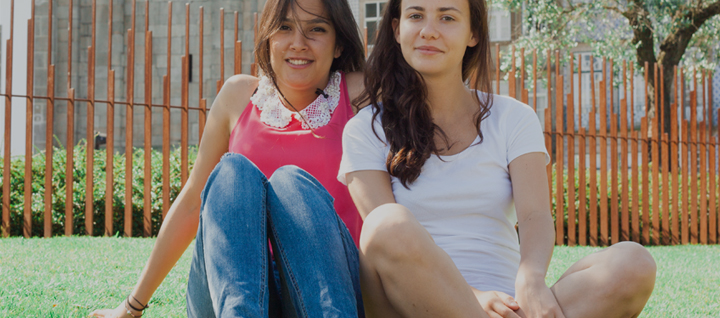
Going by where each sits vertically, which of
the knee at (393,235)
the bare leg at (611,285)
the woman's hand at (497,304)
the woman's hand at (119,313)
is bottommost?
the woman's hand at (119,313)

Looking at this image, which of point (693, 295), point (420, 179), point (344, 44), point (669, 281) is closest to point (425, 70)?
point (420, 179)

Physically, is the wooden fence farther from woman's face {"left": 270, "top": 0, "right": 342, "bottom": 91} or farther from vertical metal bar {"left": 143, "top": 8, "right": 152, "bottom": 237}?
woman's face {"left": 270, "top": 0, "right": 342, "bottom": 91}

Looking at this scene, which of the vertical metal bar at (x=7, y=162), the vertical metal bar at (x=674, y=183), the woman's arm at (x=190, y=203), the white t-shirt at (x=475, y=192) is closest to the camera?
the white t-shirt at (x=475, y=192)

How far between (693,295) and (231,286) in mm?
3179

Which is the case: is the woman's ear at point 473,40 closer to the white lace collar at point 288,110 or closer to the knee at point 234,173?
the white lace collar at point 288,110

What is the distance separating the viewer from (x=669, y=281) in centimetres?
424

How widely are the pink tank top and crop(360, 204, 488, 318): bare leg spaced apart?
718mm

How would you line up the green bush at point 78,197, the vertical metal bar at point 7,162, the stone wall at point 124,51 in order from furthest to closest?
the stone wall at point 124,51
the green bush at point 78,197
the vertical metal bar at point 7,162

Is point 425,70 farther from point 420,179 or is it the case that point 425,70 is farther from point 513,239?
point 513,239

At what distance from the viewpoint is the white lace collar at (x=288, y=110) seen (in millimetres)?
2471

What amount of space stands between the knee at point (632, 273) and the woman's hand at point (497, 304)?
0.27 m

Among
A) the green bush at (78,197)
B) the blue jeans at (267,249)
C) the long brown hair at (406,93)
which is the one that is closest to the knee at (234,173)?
the blue jeans at (267,249)

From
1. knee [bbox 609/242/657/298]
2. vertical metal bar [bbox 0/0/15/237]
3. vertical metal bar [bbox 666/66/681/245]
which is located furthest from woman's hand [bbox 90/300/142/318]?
vertical metal bar [bbox 666/66/681/245]

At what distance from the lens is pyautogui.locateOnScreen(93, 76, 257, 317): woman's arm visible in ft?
7.33
